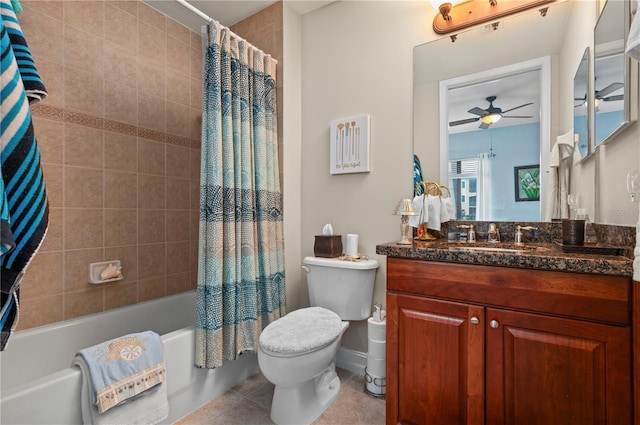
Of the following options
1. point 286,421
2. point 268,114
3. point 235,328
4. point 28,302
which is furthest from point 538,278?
point 28,302

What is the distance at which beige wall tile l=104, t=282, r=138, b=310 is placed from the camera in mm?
2012

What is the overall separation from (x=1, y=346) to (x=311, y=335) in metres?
1.10

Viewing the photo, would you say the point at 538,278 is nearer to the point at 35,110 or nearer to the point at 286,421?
the point at 286,421

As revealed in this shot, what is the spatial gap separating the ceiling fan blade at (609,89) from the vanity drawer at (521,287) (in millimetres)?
699

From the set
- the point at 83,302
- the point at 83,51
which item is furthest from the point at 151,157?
the point at 83,302

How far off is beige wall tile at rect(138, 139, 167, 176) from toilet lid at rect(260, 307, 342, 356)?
1.46 meters

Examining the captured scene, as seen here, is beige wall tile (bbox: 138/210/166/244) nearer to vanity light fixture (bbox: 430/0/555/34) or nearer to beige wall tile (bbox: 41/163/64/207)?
beige wall tile (bbox: 41/163/64/207)

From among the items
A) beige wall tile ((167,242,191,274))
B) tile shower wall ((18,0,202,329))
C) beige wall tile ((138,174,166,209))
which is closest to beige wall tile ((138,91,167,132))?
tile shower wall ((18,0,202,329))

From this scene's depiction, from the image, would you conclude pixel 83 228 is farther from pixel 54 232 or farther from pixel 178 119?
pixel 178 119

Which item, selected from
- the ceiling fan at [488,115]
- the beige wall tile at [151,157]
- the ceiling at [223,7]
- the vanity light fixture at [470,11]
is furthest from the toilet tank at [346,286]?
the ceiling at [223,7]

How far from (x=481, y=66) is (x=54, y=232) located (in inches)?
102

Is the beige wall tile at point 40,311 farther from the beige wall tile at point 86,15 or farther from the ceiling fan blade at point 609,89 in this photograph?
the ceiling fan blade at point 609,89

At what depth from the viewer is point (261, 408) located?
5.55 ft

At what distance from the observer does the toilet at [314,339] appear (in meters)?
1.45
